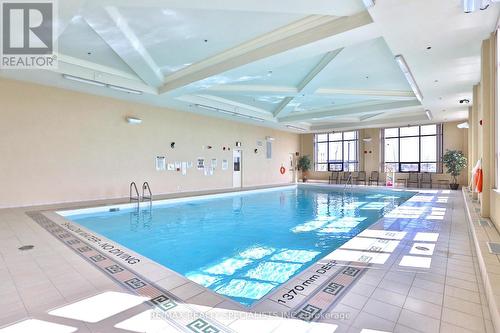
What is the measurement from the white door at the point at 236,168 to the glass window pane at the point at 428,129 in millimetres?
8435

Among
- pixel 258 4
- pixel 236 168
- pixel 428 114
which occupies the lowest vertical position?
pixel 236 168

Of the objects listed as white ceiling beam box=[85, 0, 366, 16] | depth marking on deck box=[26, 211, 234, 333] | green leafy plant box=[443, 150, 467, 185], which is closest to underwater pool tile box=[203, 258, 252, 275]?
depth marking on deck box=[26, 211, 234, 333]

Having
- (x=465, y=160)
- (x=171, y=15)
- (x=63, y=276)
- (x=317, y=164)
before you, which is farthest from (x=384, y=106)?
(x=63, y=276)

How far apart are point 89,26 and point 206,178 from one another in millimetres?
6581

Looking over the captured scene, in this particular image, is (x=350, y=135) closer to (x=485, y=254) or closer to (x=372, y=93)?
(x=372, y=93)

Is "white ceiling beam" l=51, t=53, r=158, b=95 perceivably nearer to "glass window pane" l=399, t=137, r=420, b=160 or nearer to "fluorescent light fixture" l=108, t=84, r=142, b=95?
"fluorescent light fixture" l=108, t=84, r=142, b=95

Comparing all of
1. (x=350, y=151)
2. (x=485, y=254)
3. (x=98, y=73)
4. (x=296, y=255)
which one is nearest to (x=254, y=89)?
(x=98, y=73)

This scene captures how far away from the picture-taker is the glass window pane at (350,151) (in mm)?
14195

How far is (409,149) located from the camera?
12.6 metres

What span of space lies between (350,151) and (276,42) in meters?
11.1

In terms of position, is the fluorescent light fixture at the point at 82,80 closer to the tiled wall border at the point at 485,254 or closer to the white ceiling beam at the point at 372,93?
the white ceiling beam at the point at 372,93

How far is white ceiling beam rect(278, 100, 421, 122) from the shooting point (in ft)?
28.8

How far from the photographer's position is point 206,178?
1021 centimetres

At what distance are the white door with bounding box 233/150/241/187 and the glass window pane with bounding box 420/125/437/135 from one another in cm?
844
